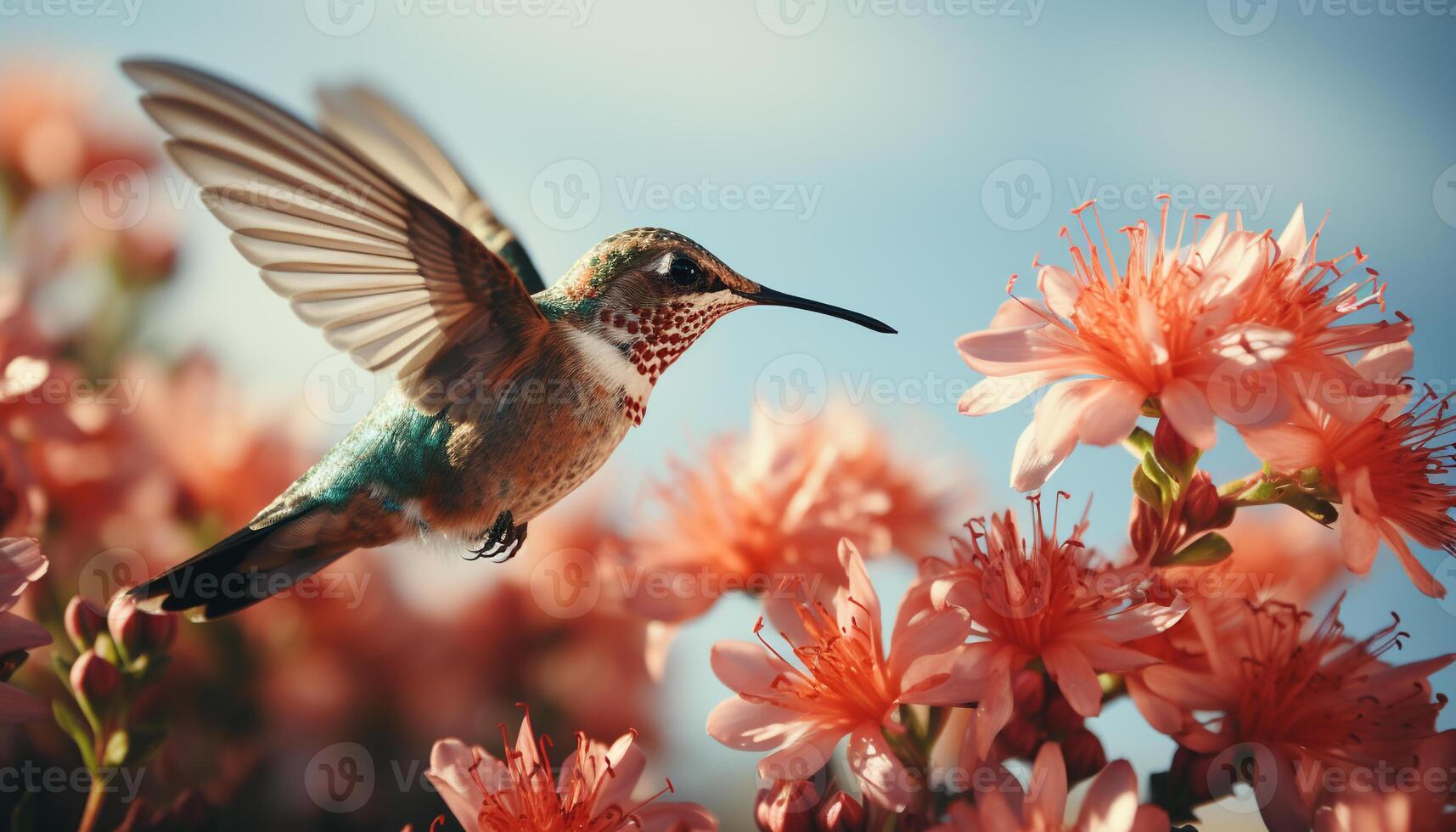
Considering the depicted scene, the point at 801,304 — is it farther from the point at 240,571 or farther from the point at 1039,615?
the point at 240,571

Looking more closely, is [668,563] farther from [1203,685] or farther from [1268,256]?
[1268,256]

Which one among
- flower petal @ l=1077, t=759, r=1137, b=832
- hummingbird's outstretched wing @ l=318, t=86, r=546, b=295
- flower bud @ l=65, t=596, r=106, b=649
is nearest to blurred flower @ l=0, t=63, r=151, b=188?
hummingbird's outstretched wing @ l=318, t=86, r=546, b=295

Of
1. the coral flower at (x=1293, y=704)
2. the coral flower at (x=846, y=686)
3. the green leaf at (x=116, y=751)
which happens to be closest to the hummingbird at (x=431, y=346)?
Answer: the green leaf at (x=116, y=751)

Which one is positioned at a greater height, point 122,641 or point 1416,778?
point 122,641

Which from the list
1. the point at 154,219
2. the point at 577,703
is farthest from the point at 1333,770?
the point at 154,219

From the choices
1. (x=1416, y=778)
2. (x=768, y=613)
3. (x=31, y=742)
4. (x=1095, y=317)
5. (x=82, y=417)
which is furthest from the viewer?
(x=82, y=417)

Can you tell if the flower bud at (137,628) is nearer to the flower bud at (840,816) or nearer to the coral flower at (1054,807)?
the flower bud at (840,816)

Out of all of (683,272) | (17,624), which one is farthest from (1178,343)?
(17,624)

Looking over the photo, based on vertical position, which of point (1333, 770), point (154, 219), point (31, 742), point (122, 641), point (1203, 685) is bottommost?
point (1333, 770)
